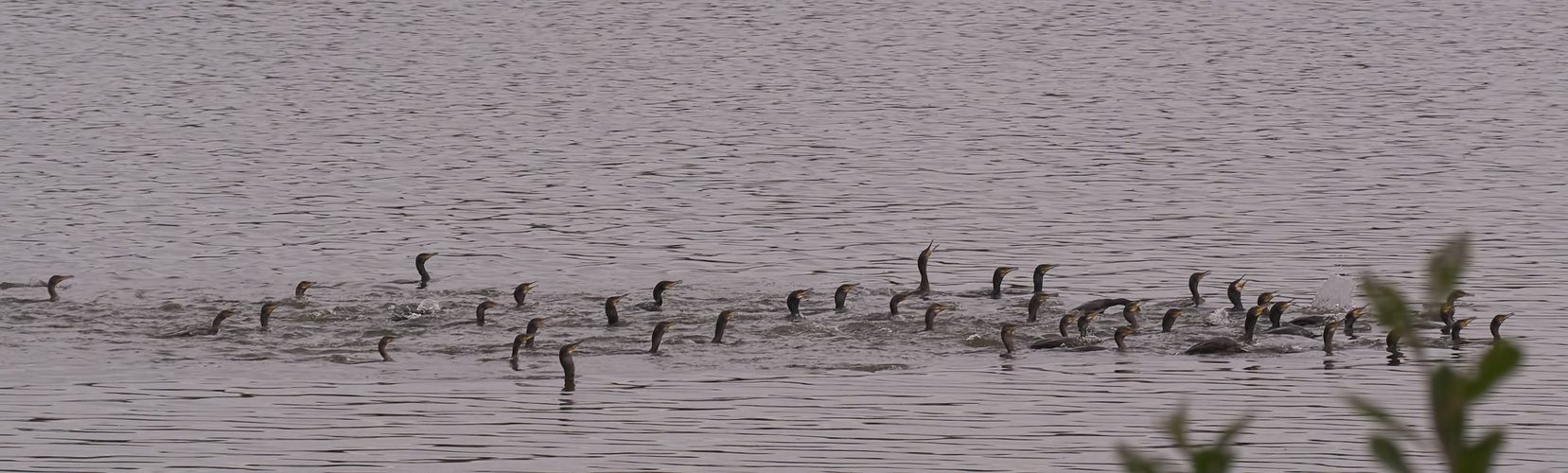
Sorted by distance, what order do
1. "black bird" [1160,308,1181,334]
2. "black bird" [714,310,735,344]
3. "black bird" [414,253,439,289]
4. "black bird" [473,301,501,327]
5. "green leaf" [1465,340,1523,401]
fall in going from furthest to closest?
"black bird" [414,253,439,289], "black bird" [473,301,501,327], "black bird" [1160,308,1181,334], "black bird" [714,310,735,344], "green leaf" [1465,340,1523,401]

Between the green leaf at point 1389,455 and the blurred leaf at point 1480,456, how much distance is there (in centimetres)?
4

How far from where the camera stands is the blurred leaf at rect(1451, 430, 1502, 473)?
1.51 m

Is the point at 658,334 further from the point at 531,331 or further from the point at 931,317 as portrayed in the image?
the point at 931,317

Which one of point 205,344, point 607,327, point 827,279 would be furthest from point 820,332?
point 205,344

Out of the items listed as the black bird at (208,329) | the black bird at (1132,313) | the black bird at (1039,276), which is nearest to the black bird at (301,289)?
the black bird at (208,329)

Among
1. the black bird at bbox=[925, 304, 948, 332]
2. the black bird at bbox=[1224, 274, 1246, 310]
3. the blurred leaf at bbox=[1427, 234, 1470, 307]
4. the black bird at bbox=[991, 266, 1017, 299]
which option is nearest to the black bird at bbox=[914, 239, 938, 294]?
the black bird at bbox=[991, 266, 1017, 299]

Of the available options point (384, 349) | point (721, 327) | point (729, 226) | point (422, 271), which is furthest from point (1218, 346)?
point (729, 226)

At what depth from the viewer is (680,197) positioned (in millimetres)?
29344

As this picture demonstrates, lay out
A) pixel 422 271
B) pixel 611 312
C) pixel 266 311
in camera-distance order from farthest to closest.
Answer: pixel 422 271 < pixel 611 312 < pixel 266 311

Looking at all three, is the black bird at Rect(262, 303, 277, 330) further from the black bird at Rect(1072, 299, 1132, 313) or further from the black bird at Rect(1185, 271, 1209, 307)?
the black bird at Rect(1185, 271, 1209, 307)

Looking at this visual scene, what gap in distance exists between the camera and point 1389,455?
5.15 ft

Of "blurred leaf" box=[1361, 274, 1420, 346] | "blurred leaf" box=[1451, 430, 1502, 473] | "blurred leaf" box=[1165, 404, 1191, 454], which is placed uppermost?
"blurred leaf" box=[1361, 274, 1420, 346]

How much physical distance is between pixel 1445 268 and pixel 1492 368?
3.0 inches

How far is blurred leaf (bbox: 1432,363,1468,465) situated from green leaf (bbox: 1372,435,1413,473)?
0.04 metres
